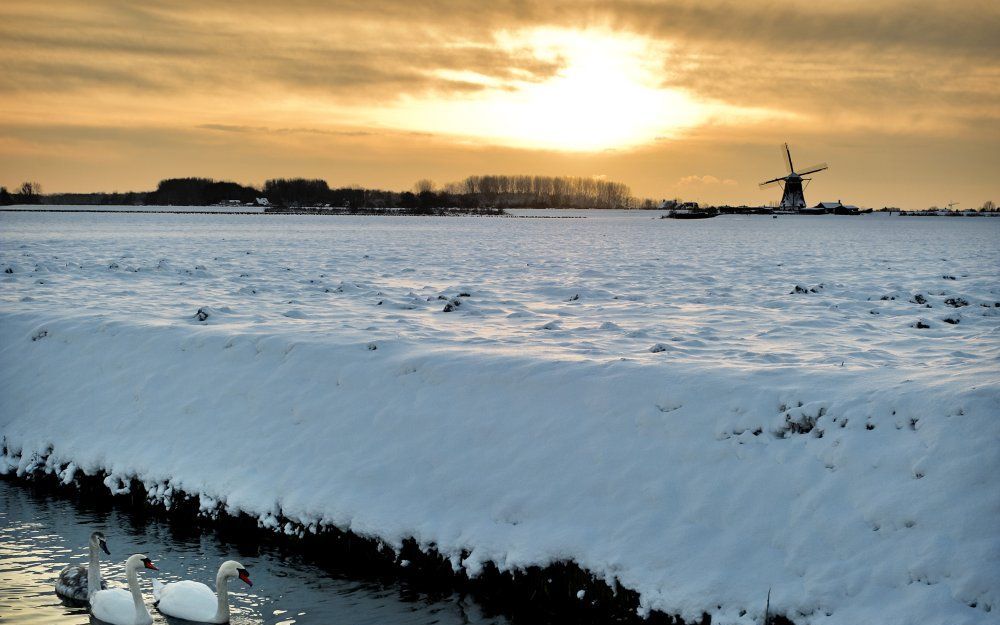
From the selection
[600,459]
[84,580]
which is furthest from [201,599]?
[600,459]

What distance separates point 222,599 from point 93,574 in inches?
57.5

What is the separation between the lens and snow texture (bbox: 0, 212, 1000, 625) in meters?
7.27

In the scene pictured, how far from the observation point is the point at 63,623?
7.49 m

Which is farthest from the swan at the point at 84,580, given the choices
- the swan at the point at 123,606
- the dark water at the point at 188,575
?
the swan at the point at 123,606

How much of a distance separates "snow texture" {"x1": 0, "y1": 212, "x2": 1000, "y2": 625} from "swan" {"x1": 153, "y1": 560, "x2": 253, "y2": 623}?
5.86ft

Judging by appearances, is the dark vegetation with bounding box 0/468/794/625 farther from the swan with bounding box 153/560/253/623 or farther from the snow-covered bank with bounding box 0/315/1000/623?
the swan with bounding box 153/560/253/623

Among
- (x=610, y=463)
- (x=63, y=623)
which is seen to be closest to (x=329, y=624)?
(x=63, y=623)

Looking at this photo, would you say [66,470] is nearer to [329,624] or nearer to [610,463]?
[329,624]

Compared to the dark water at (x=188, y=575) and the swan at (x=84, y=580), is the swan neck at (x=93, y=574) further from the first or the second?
the dark water at (x=188, y=575)

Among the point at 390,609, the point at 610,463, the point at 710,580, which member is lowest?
the point at 390,609

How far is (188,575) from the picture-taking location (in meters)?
8.62

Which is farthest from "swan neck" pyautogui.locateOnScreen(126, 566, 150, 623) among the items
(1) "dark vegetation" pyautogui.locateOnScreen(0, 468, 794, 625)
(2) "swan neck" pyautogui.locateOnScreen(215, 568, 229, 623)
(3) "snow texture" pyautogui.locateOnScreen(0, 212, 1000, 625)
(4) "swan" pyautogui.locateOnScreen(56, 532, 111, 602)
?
(3) "snow texture" pyautogui.locateOnScreen(0, 212, 1000, 625)

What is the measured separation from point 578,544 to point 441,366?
3.80 meters

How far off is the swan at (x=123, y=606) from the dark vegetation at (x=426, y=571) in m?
1.95
